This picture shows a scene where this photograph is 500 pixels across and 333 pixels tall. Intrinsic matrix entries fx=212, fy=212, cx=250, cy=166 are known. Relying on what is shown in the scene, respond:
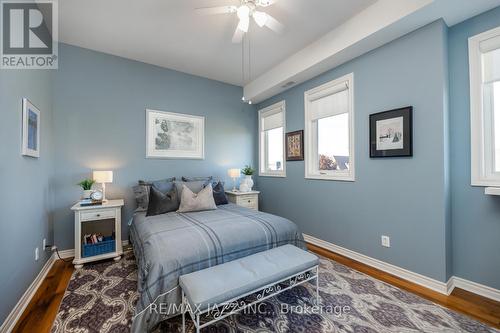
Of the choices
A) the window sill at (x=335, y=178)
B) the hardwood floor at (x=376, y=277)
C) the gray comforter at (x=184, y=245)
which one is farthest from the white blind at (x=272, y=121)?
the hardwood floor at (x=376, y=277)

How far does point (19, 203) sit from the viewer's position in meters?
1.84

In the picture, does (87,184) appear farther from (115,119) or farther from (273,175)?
(273,175)

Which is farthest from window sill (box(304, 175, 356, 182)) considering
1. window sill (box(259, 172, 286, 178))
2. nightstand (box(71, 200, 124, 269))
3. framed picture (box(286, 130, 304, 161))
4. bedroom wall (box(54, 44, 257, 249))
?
nightstand (box(71, 200, 124, 269))

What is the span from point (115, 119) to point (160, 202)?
1.55 metres

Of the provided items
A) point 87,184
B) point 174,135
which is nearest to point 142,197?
point 87,184

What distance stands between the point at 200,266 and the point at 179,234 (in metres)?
0.36

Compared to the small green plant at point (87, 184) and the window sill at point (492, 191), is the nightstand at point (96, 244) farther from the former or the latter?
the window sill at point (492, 191)

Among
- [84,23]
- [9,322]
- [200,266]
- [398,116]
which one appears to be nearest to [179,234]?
[200,266]

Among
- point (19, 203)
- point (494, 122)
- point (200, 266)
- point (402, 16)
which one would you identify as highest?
point (402, 16)

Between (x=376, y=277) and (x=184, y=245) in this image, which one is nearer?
(x=184, y=245)

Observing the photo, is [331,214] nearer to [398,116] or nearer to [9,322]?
[398,116]

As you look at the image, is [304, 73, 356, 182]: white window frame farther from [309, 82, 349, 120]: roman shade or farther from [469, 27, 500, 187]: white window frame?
[469, 27, 500, 187]: white window frame

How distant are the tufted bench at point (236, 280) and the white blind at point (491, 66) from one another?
2285 mm

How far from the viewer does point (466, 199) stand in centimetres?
205
